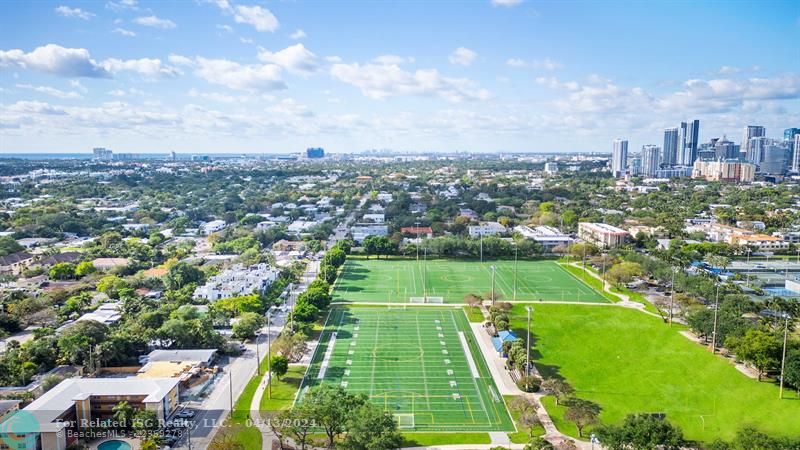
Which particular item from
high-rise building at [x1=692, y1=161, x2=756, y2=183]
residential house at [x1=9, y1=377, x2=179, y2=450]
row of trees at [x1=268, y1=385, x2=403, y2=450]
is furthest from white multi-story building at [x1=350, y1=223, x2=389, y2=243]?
high-rise building at [x1=692, y1=161, x2=756, y2=183]

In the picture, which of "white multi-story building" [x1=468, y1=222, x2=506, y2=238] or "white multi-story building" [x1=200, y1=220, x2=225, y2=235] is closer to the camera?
"white multi-story building" [x1=468, y1=222, x2=506, y2=238]

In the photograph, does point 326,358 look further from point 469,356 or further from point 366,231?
point 366,231

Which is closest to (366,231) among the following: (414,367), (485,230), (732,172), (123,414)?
(485,230)

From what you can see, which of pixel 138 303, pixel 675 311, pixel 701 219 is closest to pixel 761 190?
pixel 701 219

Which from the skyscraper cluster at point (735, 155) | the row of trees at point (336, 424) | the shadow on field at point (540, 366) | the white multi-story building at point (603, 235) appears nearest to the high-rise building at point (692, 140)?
the skyscraper cluster at point (735, 155)

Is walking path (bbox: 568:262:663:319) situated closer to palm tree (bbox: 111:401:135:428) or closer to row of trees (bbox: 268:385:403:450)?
row of trees (bbox: 268:385:403:450)
